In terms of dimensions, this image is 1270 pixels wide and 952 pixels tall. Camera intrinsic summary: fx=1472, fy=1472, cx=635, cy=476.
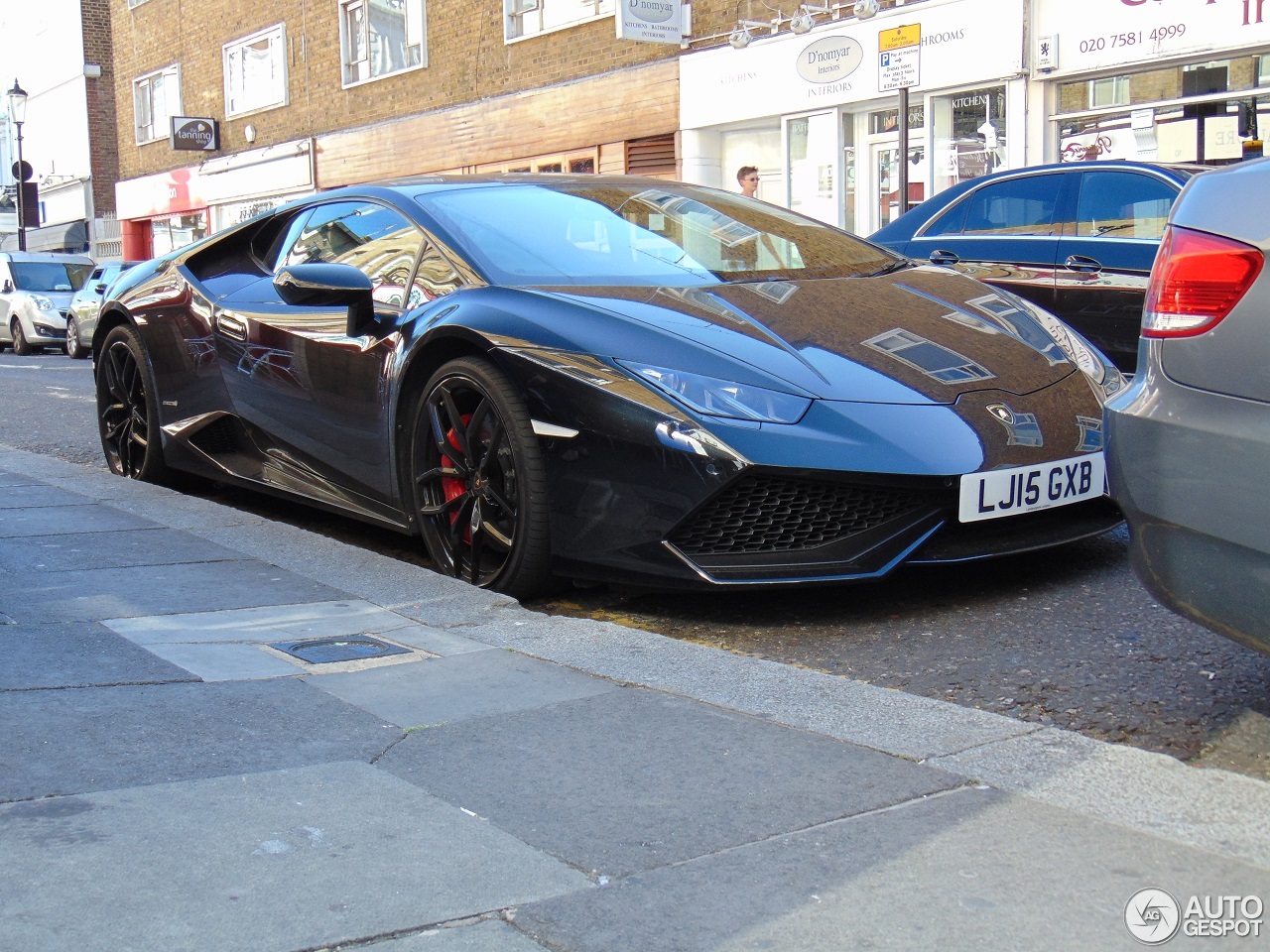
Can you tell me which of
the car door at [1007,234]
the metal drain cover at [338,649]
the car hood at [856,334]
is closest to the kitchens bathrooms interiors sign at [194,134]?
the car door at [1007,234]

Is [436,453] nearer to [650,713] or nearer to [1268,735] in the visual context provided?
[650,713]

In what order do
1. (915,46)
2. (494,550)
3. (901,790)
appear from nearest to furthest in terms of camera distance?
(901,790) → (494,550) → (915,46)

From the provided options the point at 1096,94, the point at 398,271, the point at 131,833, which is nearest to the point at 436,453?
the point at 398,271

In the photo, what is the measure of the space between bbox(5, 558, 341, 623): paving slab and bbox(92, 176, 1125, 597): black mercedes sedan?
445mm

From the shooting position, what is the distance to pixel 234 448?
5621 mm

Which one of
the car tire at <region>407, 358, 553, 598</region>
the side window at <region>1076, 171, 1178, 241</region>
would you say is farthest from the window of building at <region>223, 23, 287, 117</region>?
the car tire at <region>407, 358, 553, 598</region>

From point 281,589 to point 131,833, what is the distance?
194 cm

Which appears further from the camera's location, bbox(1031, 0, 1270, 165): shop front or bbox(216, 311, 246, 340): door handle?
bbox(1031, 0, 1270, 165): shop front

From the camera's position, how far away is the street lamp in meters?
36.6

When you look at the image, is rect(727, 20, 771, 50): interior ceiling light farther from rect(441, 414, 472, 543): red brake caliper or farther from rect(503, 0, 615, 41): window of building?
rect(441, 414, 472, 543): red brake caliper

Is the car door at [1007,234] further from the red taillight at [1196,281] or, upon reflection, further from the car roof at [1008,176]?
the red taillight at [1196,281]

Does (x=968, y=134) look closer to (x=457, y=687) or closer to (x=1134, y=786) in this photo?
(x=457, y=687)

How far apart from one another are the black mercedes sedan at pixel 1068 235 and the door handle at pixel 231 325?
4231 mm

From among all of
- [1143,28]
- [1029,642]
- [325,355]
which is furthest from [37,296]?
[1029,642]
